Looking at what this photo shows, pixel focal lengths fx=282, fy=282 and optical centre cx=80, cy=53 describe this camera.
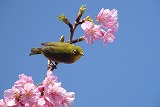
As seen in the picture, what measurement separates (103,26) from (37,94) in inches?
32.9

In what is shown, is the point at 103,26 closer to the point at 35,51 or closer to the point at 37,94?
the point at 35,51

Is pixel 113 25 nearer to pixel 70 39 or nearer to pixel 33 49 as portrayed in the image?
pixel 70 39

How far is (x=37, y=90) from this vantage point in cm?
223

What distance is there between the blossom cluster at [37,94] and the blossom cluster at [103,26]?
472mm

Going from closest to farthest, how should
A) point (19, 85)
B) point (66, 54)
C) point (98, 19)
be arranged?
point (66, 54)
point (19, 85)
point (98, 19)

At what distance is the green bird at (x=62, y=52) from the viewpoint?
6.98ft

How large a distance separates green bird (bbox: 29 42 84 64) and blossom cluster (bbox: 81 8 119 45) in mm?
272

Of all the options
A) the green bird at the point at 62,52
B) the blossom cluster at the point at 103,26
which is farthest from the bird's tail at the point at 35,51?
the blossom cluster at the point at 103,26

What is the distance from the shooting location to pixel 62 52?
7.02ft

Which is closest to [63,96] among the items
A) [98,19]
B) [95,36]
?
[95,36]

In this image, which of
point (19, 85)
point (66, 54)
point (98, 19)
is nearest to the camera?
point (66, 54)

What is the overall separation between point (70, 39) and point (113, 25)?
467mm

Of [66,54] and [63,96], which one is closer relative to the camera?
[66,54]

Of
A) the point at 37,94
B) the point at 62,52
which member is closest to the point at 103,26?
the point at 62,52
